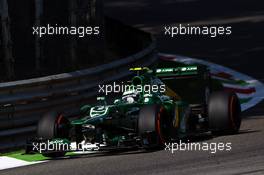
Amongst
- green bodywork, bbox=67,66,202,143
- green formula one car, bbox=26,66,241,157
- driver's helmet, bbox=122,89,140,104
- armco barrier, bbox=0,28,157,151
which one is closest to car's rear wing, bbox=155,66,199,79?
green formula one car, bbox=26,66,241,157

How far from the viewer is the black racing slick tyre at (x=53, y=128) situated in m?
15.1

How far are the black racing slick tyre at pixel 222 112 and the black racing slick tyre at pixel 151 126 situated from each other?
119 centimetres

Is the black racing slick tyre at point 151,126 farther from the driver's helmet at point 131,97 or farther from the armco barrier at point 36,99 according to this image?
the armco barrier at point 36,99

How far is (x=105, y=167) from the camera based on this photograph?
14.0m

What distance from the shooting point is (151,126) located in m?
14.7

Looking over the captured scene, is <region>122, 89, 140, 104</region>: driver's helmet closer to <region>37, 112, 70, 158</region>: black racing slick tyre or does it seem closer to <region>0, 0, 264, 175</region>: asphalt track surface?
<region>0, 0, 264, 175</region>: asphalt track surface

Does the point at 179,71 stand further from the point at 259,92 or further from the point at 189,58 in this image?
the point at 189,58

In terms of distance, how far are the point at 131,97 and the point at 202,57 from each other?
1064 cm

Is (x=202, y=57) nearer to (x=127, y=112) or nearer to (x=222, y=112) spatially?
(x=222, y=112)

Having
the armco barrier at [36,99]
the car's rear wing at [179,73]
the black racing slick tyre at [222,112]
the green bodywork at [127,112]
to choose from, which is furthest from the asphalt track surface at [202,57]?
the armco barrier at [36,99]

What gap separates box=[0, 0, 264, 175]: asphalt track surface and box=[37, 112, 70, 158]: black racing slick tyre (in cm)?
36

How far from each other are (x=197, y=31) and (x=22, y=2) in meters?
9.60

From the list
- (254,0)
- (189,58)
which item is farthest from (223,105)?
(254,0)

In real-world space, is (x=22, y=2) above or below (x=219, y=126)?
above
